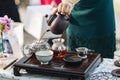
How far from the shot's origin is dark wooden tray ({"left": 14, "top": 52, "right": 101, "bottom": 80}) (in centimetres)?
136

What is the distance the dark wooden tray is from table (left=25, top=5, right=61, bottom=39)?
2.42 m

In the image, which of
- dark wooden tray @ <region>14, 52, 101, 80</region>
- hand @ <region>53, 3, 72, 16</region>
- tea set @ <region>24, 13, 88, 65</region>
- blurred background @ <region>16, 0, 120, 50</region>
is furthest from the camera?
blurred background @ <region>16, 0, 120, 50</region>

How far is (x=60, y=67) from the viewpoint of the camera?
1428 mm

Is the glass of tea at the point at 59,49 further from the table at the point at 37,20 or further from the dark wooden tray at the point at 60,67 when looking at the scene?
the table at the point at 37,20

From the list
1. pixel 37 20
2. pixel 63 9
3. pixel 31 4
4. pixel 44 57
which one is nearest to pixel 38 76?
pixel 44 57

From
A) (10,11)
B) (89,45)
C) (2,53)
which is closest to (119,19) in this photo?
(10,11)

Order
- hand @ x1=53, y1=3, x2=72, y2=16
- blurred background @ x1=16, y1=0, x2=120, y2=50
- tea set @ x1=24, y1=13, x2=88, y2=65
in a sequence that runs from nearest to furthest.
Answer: tea set @ x1=24, y1=13, x2=88, y2=65, hand @ x1=53, y1=3, x2=72, y2=16, blurred background @ x1=16, y1=0, x2=120, y2=50

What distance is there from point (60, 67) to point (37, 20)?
2.80m

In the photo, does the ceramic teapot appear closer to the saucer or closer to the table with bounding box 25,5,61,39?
the saucer

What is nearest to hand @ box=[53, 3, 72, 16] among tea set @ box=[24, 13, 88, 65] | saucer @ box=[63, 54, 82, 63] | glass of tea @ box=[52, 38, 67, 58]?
tea set @ box=[24, 13, 88, 65]

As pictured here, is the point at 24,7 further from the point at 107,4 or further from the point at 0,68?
the point at 0,68

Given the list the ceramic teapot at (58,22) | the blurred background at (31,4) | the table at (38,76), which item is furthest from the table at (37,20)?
the table at (38,76)

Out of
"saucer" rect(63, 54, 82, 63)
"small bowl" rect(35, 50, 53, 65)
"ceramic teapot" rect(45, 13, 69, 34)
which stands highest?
"ceramic teapot" rect(45, 13, 69, 34)

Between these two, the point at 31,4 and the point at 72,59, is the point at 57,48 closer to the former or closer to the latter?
the point at 72,59
